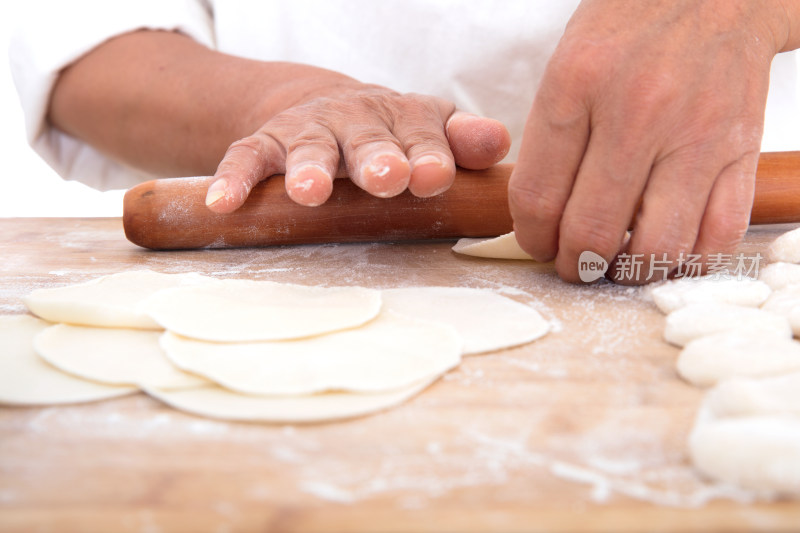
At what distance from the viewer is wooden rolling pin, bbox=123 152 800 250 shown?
5.36 feet

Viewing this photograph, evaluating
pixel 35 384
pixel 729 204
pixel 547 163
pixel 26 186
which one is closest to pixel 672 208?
pixel 729 204

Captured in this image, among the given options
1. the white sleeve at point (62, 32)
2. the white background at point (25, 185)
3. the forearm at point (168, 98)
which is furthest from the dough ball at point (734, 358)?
the white background at point (25, 185)

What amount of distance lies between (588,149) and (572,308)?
29 cm

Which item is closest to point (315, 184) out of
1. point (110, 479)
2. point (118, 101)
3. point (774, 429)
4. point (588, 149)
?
point (588, 149)

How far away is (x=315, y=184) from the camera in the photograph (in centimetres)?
137

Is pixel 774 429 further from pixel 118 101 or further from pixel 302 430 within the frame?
pixel 118 101

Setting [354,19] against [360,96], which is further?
[354,19]

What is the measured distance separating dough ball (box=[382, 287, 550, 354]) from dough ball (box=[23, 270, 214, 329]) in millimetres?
412

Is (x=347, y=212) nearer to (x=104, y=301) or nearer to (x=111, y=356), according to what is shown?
(x=104, y=301)

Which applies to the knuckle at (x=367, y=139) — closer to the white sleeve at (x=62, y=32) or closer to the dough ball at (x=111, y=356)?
the dough ball at (x=111, y=356)

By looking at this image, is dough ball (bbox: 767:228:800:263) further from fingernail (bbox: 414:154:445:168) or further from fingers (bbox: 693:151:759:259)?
fingernail (bbox: 414:154:445:168)

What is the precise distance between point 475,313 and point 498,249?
42cm

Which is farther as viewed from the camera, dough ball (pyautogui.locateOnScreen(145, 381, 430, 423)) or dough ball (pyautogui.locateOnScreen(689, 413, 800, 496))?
dough ball (pyautogui.locateOnScreen(145, 381, 430, 423))

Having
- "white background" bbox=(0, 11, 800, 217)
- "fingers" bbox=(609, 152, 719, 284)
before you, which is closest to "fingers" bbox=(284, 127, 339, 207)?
"fingers" bbox=(609, 152, 719, 284)
